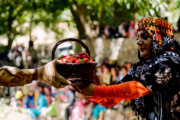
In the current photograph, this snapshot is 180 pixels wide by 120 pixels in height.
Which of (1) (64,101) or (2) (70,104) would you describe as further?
Answer: (1) (64,101)

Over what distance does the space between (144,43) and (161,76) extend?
0.39 meters

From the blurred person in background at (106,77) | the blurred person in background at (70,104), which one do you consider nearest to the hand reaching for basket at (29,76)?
the blurred person in background at (106,77)

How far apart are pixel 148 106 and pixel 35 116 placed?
590cm

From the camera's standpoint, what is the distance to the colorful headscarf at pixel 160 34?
236 cm

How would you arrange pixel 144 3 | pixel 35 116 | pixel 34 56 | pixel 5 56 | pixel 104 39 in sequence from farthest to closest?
pixel 34 56, pixel 5 56, pixel 104 39, pixel 35 116, pixel 144 3

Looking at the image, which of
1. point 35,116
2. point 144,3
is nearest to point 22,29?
point 35,116

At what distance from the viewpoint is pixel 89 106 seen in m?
6.60

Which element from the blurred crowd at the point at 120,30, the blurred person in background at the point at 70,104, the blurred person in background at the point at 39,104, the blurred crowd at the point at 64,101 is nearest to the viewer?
the blurred crowd at the point at 64,101

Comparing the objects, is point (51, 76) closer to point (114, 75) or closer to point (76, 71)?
point (76, 71)

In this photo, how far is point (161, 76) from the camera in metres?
2.23

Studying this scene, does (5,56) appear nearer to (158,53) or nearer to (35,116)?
(35,116)

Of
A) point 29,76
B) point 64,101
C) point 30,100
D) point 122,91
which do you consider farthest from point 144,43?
point 30,100

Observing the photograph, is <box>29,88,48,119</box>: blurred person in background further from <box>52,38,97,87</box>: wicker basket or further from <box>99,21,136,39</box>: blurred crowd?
<box>52,38,97,87</box>: wicker basket

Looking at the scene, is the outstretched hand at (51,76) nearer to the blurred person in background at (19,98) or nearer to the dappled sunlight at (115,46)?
the blurred person in background at (19,98)
